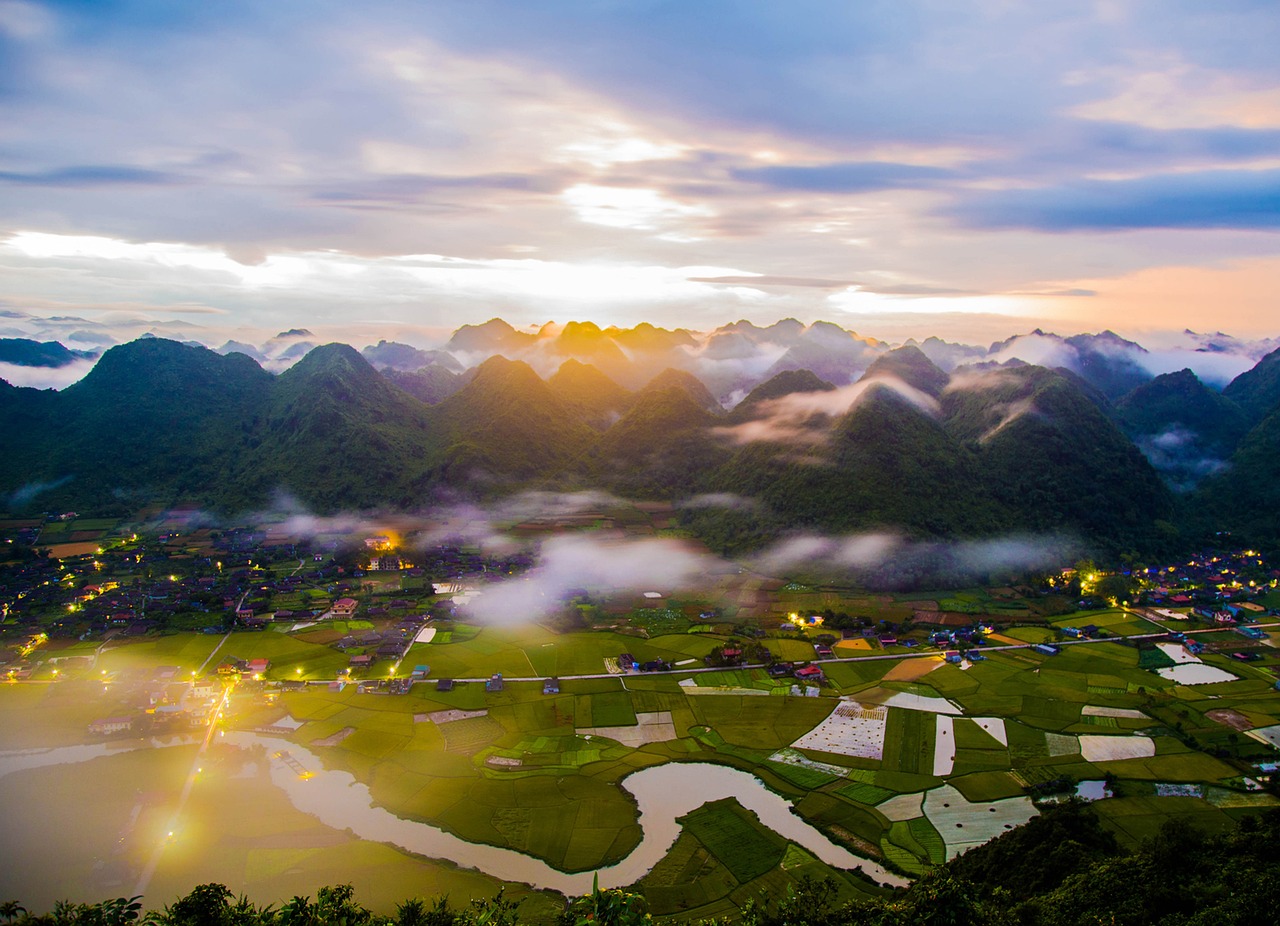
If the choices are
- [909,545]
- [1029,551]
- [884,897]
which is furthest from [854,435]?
[884,897]

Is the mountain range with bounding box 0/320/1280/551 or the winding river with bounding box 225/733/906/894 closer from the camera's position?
the winding river with bounding box 225/733/906/894

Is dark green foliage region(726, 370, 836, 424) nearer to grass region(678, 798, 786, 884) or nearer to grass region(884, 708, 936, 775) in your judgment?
grass region(884, 708, 936, 775)

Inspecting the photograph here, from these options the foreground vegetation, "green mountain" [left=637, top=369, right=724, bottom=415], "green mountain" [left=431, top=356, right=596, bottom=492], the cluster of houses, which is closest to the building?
the cluster of houses

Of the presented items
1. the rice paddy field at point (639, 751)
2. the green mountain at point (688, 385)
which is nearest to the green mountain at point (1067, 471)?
the rice paddy field at point (639, 751)

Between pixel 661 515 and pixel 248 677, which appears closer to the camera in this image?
pixel 248 677

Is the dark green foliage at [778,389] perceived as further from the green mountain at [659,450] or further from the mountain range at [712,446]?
the green mountain at [659,450]

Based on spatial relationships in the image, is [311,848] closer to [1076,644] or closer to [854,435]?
[1076,644]
